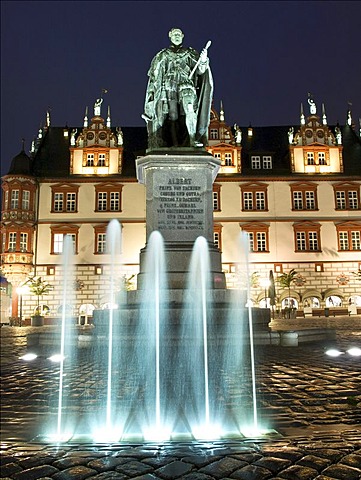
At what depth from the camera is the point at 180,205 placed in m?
11.7

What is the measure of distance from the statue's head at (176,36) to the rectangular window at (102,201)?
2590cm

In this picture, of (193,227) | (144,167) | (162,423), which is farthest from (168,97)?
(162,423)

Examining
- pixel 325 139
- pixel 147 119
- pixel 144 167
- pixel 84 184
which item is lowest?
pixel 144 167

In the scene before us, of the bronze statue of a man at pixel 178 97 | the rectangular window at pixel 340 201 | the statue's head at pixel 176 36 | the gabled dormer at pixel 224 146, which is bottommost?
the bronze statue of a man at pixel 178 97

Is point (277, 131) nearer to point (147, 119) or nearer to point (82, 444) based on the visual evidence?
point (147, 119)

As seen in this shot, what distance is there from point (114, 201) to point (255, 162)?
38.2 feet

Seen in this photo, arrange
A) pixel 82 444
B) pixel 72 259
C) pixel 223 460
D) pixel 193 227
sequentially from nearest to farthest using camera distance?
pixel 223 460, pixel 82 444, pixel 193 227, pixel 72 259

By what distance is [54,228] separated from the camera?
37625 mm

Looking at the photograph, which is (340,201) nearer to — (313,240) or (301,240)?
(313,240)

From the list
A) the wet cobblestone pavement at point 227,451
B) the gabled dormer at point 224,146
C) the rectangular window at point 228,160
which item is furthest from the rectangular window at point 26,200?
the wet cobblestone pavement at point 227,451

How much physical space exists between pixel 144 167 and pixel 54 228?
2698cm

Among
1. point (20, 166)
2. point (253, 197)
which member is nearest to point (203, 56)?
point (253, 197)

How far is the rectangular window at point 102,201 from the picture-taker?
38062mm

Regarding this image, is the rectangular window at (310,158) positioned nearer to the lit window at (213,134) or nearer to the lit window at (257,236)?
the lit window at (257,236)
